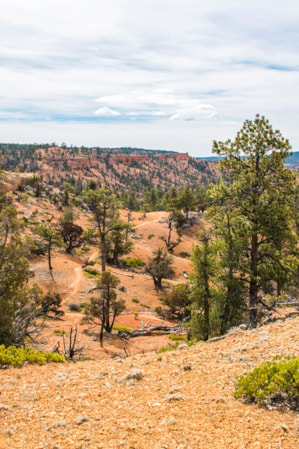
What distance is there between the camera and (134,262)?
54.6 m

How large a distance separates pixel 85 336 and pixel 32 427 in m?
19.3

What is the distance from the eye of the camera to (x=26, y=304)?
14891mm

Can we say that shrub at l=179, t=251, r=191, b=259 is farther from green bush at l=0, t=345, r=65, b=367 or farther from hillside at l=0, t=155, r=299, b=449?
green bush at l=0, t=345, r=65, b=367

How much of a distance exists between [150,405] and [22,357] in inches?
190

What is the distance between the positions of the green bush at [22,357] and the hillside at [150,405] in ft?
0.98

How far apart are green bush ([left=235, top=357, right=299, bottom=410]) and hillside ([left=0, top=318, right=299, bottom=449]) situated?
0.22 m

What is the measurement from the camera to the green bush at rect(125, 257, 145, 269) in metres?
54.0

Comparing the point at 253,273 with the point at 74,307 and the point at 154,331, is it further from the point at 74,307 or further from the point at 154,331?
the point at 74,307

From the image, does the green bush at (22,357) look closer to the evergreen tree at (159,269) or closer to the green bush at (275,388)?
the green bush at (275,388)

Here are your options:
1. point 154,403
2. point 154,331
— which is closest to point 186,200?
point 154,331

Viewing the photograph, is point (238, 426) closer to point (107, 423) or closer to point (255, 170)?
point (107, 423)

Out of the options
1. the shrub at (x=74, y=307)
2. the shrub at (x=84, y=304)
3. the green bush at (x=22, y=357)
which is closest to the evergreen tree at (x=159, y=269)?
the shrub at (x=84, y=304)

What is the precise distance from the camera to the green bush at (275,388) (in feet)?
20.4

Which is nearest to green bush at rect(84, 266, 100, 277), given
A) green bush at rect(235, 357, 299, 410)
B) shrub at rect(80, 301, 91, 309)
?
shrub at rect(80, 301, 91, 309)
